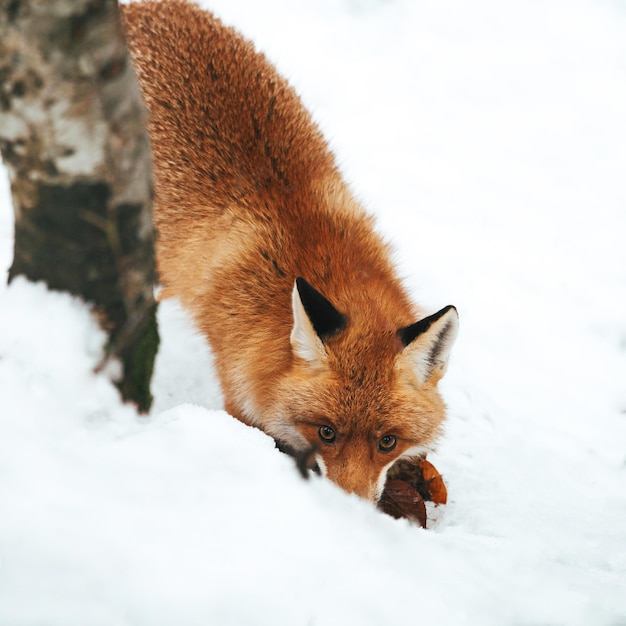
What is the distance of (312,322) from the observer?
2.62m

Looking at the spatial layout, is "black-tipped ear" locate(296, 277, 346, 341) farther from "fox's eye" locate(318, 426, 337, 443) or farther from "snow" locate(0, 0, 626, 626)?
"snow" locate(0, 0, 626, 626)

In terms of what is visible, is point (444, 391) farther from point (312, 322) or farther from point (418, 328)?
point (312, 322)

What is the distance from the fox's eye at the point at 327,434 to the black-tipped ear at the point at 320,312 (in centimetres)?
38

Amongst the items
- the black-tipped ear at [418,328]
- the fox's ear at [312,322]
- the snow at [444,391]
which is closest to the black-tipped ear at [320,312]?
the fox's ear at [312,322]

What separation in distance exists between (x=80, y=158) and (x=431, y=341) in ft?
5.12

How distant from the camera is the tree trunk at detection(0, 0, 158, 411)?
163 cm

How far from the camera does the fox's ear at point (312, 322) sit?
8.28ft

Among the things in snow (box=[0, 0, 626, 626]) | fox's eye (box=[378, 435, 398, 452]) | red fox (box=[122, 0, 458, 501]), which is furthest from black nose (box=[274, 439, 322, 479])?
snow (box=[0, 0, 626, 626])

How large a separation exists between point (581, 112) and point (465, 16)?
1.77 meters

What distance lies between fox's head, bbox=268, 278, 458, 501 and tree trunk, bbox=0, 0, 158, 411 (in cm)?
78

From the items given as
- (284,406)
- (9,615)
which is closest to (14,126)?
(9,615)

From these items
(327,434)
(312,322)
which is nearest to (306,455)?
(327,434)

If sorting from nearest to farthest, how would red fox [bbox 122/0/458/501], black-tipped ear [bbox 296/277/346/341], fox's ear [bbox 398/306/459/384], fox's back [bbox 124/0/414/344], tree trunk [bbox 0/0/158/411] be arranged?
tree trunk [bbox 0/0/158/411] → black-tipped ear [bbox 296/277/346/341] → fox's ear [bbox 398/306/459/384] → red fox [bbox 122/0/458/501] → fox's back [bbox 124/0/414/344]

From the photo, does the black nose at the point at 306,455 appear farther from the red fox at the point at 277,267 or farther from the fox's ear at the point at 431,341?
the fox's ear at the point at 431,341
